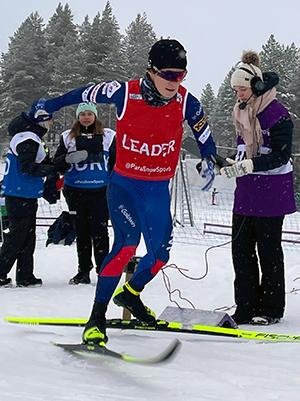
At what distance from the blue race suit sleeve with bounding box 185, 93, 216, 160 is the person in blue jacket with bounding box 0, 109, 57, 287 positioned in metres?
2.03

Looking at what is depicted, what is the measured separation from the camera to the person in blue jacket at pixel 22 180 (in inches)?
183

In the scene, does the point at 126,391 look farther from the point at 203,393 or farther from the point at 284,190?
the point at 284,190

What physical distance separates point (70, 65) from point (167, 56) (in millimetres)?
33561

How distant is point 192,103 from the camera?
10.0ft

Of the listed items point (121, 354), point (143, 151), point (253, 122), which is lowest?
point (121, 354)

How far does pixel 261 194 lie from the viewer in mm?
3684

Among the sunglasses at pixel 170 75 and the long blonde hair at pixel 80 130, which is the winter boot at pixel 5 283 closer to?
the long blonde hair at pixel 80 130

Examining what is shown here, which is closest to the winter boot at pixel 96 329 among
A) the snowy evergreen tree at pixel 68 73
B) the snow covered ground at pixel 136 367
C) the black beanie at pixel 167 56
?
the snow covered ground at pixel 136 367

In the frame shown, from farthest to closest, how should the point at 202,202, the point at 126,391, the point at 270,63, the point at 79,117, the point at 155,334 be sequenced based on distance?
the point at 270,63 < the point at 202,202 < the point at 79,117 < the point at 155,334 < the point at 126,391

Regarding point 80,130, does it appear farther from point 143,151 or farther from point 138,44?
point 138,44

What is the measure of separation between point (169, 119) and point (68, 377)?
1.67m

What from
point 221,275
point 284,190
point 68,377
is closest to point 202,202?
point 221,275

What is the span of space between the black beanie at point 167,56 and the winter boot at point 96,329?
1553 millimetres

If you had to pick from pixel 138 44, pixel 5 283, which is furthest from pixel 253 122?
pixel 138 44
